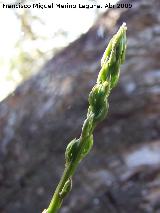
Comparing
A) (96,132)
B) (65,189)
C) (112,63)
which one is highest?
(96,132)

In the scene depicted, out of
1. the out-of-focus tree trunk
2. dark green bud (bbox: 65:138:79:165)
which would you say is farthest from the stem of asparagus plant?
the out-of-focus tree trunk

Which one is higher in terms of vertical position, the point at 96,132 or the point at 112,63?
the point at 96,132

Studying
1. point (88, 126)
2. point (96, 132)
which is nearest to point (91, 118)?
point (88, 126)

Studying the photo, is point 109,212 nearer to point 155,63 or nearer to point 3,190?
point 3,190

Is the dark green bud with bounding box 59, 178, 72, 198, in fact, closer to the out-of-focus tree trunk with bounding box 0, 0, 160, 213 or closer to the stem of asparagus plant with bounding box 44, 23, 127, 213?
the stem of asparagus plant with bounding box 44, 23, 127, 213

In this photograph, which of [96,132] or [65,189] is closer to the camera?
[65,189]

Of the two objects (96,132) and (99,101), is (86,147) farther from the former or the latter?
(96,132)

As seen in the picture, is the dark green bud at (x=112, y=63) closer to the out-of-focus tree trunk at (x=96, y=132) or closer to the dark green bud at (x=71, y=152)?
the dark green bud at (x=71, y=152)
